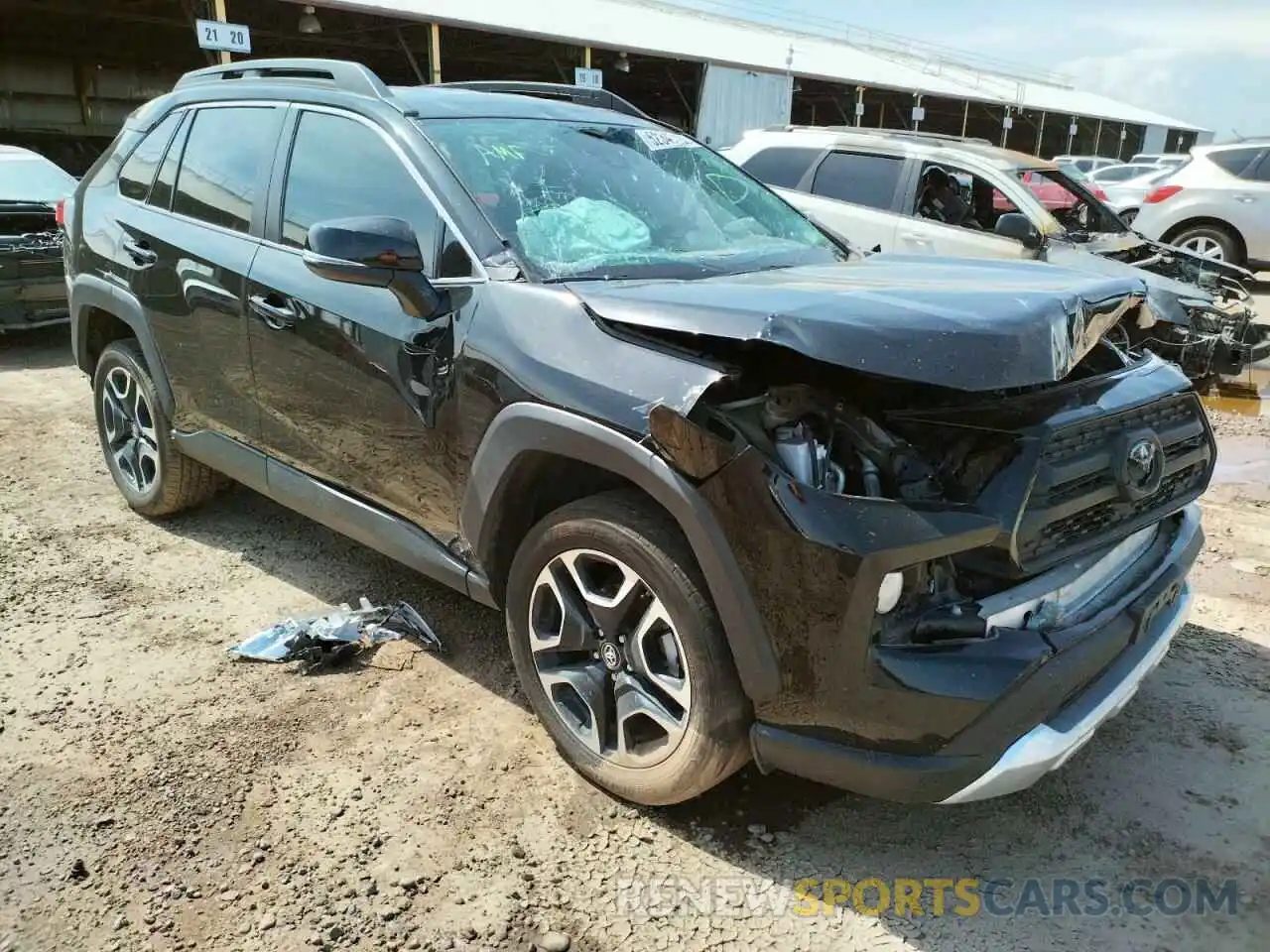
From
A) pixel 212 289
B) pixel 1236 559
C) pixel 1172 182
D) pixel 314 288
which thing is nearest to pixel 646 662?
pixel 314 288

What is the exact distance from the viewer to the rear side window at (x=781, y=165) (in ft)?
27.0

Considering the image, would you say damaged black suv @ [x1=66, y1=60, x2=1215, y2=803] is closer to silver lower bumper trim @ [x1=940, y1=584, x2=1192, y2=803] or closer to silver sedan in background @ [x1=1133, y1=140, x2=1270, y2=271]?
silver lower bumper trim @ [x1=940, y1=584, x2=1192, y2=803]

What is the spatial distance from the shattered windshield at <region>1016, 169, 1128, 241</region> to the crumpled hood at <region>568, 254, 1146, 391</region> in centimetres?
578

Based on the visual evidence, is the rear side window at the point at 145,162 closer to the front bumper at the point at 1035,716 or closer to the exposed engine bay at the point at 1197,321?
the front bumper at the point at 1035,716

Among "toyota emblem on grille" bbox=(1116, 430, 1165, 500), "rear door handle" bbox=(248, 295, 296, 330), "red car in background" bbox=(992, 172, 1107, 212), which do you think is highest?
"red car in background" bbox=(992, 172, 1107, 212)

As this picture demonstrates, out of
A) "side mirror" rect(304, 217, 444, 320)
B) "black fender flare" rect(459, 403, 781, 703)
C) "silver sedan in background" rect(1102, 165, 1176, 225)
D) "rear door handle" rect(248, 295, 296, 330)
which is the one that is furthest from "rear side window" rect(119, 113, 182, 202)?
"silver sedan in background" rect(1102, 165, 1176, 225)

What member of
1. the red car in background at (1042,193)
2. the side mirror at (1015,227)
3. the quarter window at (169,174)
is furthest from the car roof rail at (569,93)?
the red car in background at (1042,193)

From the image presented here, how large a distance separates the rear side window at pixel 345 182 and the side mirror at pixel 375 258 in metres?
0.15

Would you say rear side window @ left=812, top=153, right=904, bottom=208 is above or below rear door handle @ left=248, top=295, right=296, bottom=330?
above

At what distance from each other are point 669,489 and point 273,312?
181 cm

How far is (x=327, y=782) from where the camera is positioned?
2723 millimetres

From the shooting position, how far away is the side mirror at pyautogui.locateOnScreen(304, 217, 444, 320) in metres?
2.54

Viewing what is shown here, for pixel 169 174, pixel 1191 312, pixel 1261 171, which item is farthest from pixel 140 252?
pixel 1261 171

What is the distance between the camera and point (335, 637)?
3.40 meters
